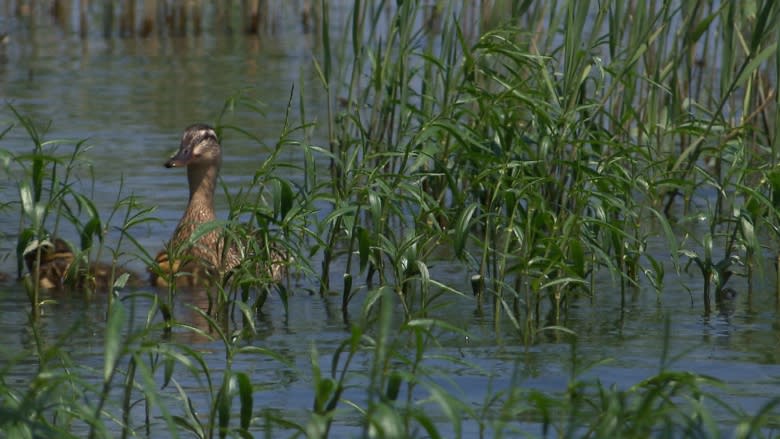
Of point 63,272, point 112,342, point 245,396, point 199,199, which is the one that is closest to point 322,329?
point 63,272

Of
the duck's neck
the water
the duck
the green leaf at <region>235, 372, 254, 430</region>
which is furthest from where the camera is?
the duck's neck

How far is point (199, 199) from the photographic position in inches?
333

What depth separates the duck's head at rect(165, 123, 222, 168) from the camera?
27.5 feet

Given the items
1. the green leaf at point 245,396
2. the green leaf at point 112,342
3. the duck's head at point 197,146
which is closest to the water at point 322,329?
the green leaf at point 112,342

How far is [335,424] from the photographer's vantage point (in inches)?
198

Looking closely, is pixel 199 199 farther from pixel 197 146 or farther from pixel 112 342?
pixel 112 342

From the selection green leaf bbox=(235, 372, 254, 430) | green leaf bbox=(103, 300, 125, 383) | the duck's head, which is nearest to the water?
green leaf bbox=(103, 300, 125, 383)

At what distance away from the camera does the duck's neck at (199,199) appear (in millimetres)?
8293

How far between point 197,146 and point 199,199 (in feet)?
0.94

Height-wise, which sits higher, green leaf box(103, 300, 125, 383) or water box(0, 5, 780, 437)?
green leaf box(103, 300, 125, 383)

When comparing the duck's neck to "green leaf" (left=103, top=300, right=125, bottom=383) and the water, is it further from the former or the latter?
"green leaf" (left=103, top=300, right=125, bottom=383)

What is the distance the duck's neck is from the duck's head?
6 cm

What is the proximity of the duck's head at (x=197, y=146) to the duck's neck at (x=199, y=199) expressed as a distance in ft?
0.20

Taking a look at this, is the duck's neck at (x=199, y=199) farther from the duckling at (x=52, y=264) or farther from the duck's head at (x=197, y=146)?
the duckling at (x=52, y=264)
